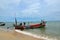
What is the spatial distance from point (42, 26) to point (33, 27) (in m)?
3.66

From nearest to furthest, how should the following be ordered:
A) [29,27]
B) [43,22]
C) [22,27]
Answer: [22,27] < [29,27] < [43,22]

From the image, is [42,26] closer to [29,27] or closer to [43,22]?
[43,22]

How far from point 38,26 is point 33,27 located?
195 centimetres

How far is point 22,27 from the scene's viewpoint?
147ft

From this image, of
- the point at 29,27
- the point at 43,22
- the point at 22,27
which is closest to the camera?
the point at 22,27

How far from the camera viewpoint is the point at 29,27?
5069cm

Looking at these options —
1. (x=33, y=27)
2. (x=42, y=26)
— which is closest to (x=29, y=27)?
(x=33, y=27)

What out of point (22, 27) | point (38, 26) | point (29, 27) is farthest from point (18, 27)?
point (38, 26)

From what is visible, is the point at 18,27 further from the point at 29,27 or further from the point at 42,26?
the point at 42,26

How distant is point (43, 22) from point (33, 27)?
4.49 meters

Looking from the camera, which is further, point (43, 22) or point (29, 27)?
point (43, 22)

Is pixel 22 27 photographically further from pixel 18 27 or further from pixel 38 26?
pixel 38 26

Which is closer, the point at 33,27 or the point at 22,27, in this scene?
the point at 22,27

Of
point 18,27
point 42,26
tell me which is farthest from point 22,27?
point 42,26
